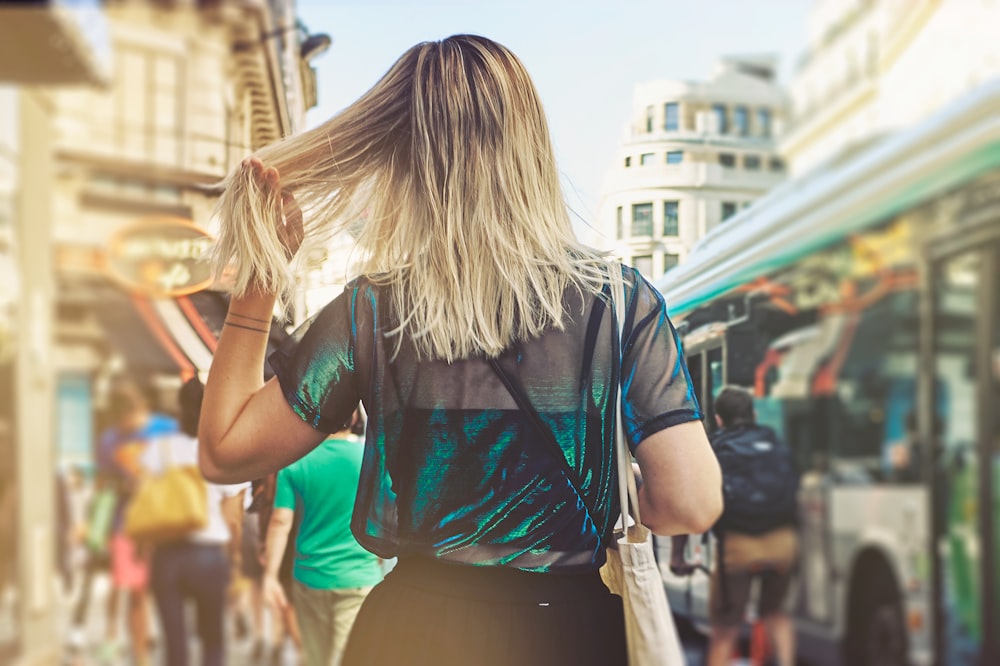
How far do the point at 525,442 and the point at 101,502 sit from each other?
2.99ft

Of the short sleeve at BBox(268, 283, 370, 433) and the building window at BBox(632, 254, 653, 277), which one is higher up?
the building window at BBox(632, 254, 653, 277)

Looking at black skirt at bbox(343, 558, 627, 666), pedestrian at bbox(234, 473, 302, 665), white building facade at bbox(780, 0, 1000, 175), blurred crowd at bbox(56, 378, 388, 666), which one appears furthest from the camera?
pedestrian at bbox(234, 473, 302, 665)

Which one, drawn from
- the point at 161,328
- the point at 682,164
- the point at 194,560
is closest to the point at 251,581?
the point at 194,560

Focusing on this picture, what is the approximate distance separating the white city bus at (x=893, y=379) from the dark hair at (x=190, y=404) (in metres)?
1.18

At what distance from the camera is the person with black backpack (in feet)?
6.84

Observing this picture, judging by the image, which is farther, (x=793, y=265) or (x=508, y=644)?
(x=793, y=265)

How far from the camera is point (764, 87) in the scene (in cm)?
216

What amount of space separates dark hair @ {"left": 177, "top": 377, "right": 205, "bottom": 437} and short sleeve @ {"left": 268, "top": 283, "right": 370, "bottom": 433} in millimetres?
512

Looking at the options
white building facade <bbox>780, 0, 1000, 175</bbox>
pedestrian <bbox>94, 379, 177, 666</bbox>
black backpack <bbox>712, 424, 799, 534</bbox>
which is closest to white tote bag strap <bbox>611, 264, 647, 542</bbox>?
black backpack <bbox>712, 424, 799, 534</bbox>

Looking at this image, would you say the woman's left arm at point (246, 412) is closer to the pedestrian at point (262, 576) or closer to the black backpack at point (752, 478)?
the pedestrian at point (262, 576)

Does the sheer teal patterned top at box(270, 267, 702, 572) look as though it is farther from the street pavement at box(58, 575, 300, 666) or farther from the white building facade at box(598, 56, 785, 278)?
the street pavement at box(58, 575, 300, 666)

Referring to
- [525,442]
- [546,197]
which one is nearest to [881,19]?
[546,197]

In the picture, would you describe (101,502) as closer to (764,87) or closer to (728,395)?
(728,395)

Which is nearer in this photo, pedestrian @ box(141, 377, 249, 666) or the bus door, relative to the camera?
the bus door
